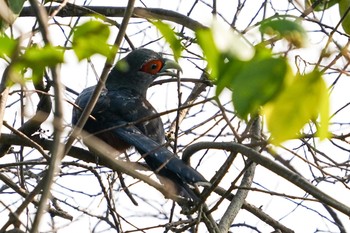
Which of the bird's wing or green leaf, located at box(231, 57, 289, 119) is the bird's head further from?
green leaf, located at box(231, 57, 289, 119)

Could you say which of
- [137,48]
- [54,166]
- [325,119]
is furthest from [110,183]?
[325,119]

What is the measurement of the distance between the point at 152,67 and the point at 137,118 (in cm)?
104

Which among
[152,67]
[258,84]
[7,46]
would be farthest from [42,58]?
[152,67]

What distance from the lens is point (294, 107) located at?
1608mm

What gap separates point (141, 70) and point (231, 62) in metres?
4.97

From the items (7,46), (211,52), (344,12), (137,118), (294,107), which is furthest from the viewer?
(137,118)

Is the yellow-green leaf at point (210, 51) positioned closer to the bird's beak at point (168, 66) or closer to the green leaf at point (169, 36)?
the green leaf at point (169, 36)

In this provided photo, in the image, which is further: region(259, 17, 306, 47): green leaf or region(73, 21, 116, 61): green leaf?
region(73, 21, 116, 61): green leaf

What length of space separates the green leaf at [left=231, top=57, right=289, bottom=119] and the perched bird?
197 centimetres

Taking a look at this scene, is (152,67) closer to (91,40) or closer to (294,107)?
(91,40)

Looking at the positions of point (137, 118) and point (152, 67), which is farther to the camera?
point (152, 67)

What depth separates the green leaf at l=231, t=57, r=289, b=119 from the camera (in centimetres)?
162

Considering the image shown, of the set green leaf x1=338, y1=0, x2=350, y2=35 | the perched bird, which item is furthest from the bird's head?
green leaf x1=338, y1=0, x2=350, y2=35

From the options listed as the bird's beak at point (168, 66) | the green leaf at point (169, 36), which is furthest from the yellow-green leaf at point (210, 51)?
the bird's beak at point (168, 66)
